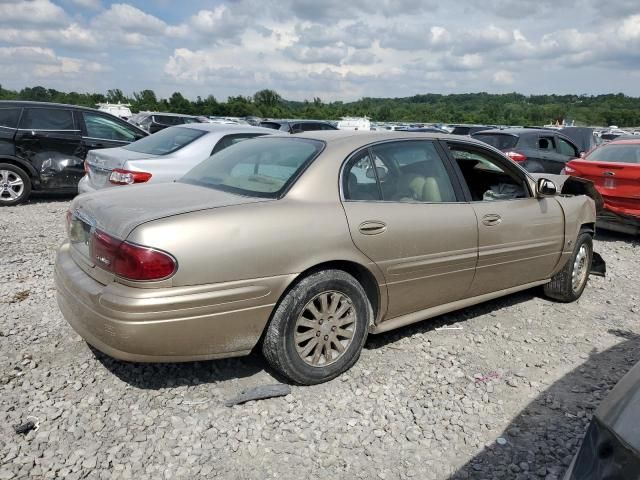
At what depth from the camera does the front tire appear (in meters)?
3.18

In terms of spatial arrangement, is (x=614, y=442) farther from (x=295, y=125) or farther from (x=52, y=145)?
(x=295, y=125)

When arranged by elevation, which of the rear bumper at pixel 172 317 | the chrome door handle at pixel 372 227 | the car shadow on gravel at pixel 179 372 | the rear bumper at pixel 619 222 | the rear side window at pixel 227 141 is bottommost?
the car shadow on gravel at pixel 179 372

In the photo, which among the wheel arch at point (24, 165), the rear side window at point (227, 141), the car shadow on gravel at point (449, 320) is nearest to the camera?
the car shadow on gravel at point (449, 320)

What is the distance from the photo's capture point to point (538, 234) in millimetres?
4629

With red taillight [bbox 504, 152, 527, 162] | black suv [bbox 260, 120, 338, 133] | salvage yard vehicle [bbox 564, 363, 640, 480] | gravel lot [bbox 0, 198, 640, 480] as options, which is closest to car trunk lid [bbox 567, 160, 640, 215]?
red taillight [bbox 504, 152, 527, 162]

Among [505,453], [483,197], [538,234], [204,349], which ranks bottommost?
[505,453]

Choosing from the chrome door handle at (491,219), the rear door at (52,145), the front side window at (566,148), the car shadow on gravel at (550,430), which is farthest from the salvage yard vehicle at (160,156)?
the front side window at (566,148)

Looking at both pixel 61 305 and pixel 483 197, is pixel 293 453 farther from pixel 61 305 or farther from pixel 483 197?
pixel 483 197

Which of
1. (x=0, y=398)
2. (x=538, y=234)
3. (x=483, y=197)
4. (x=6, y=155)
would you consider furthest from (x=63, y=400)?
(x=6, y=155)

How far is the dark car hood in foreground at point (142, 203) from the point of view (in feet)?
9.62

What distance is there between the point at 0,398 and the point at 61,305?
619 millimetres

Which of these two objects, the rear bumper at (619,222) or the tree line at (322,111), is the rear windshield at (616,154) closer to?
the rear bumper at (619,222)

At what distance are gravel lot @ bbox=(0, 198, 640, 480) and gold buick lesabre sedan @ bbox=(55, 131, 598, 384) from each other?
32 cm

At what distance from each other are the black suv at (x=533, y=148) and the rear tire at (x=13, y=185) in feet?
28.6
